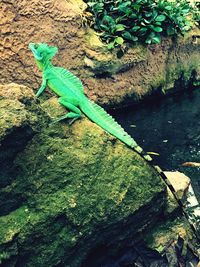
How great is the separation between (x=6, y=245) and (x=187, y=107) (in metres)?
6.07

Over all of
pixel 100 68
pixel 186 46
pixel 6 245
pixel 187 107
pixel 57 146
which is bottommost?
pixel 187 107

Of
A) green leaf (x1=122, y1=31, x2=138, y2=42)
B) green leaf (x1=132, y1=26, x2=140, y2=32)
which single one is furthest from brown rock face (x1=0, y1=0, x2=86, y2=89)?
green leaf (x1=132, y1=26, x2=140, y2=32)

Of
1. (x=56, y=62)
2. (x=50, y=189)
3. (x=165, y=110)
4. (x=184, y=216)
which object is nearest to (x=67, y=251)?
(x=50, y=189)

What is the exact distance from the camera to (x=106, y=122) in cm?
428

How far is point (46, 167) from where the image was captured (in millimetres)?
3871

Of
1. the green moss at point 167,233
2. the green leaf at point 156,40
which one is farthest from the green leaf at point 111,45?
the green moss at point 167,233

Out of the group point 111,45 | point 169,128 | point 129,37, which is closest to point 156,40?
point 129,37

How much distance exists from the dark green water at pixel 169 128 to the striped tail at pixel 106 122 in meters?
1.91

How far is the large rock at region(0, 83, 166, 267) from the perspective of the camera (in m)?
3.72

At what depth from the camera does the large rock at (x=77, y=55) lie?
292 inches

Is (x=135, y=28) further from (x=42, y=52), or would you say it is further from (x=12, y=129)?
(x=12, y=129)

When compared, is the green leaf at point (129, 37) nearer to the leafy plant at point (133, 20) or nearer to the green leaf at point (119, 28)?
the leafy plant at point (133, 20)

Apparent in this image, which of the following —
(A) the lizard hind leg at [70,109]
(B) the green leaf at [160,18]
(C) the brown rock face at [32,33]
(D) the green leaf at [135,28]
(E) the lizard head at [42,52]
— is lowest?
(B) the green leaf at [160,18]

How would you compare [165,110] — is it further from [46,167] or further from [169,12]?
[46,167]
